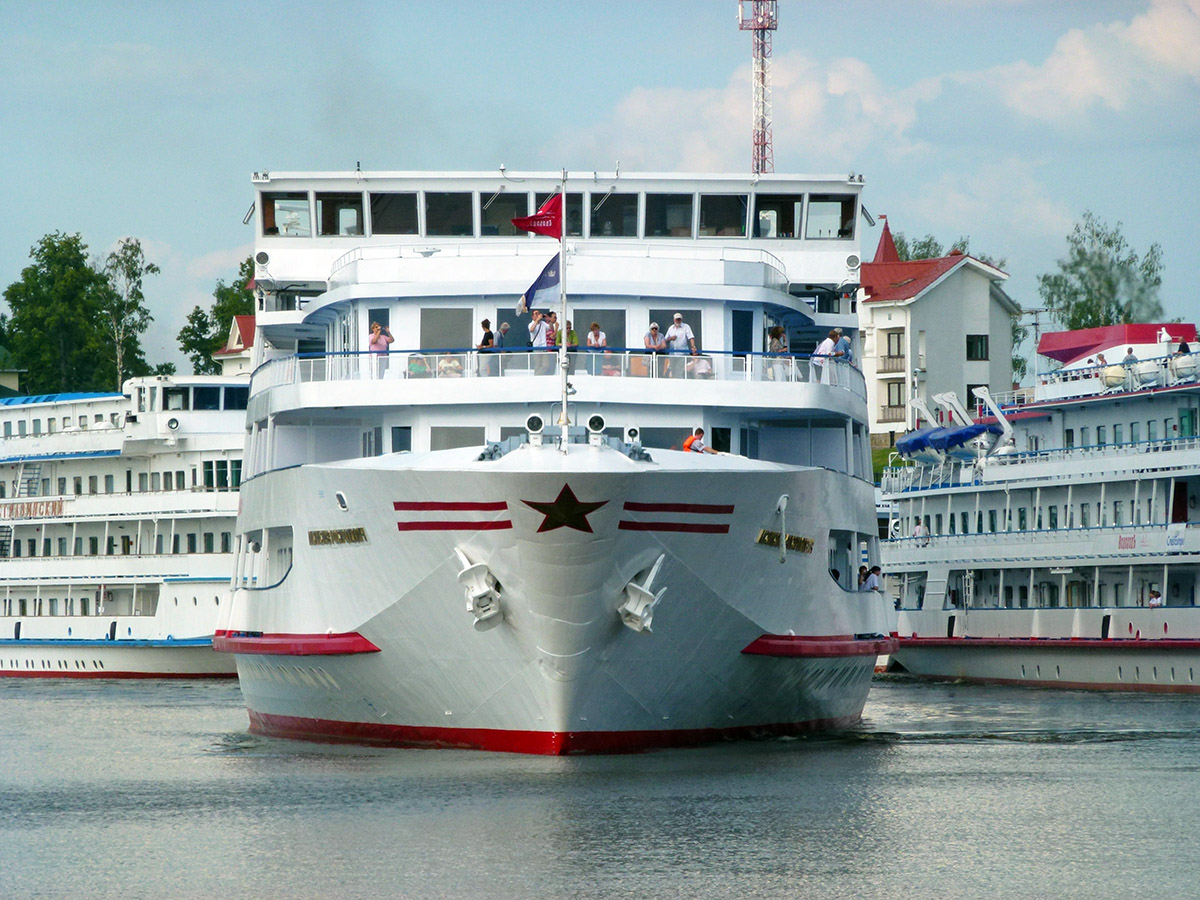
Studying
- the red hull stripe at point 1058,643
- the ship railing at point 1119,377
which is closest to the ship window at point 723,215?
the red hull stripe at point 1058,643

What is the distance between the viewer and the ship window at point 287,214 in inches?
1420

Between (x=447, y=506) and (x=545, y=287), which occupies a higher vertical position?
(x=545, y=287)

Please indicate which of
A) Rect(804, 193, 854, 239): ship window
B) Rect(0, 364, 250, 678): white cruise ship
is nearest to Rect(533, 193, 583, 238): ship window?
Rect(804, 193, 854, 239): ship window

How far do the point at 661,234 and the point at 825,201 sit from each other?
332cm

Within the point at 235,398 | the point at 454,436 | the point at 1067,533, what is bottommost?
the point at 1067,533

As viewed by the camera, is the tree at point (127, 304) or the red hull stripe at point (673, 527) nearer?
the red hull stripe at point (673, 527)

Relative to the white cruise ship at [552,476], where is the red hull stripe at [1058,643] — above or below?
below

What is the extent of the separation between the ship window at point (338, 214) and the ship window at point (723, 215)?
6.32 meters

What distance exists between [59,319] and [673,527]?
8390 centimetres

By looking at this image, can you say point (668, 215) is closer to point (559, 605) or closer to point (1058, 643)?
point (559, 605)

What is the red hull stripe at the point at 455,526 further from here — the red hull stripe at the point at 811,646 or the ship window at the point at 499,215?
the ship window at the point at 499,215

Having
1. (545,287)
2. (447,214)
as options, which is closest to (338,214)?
(447,214)

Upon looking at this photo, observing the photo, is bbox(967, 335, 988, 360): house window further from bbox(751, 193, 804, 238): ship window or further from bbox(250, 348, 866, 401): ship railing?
bbox(250, 348, 866, 401): ship railing

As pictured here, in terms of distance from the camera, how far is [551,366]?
1125 inches
